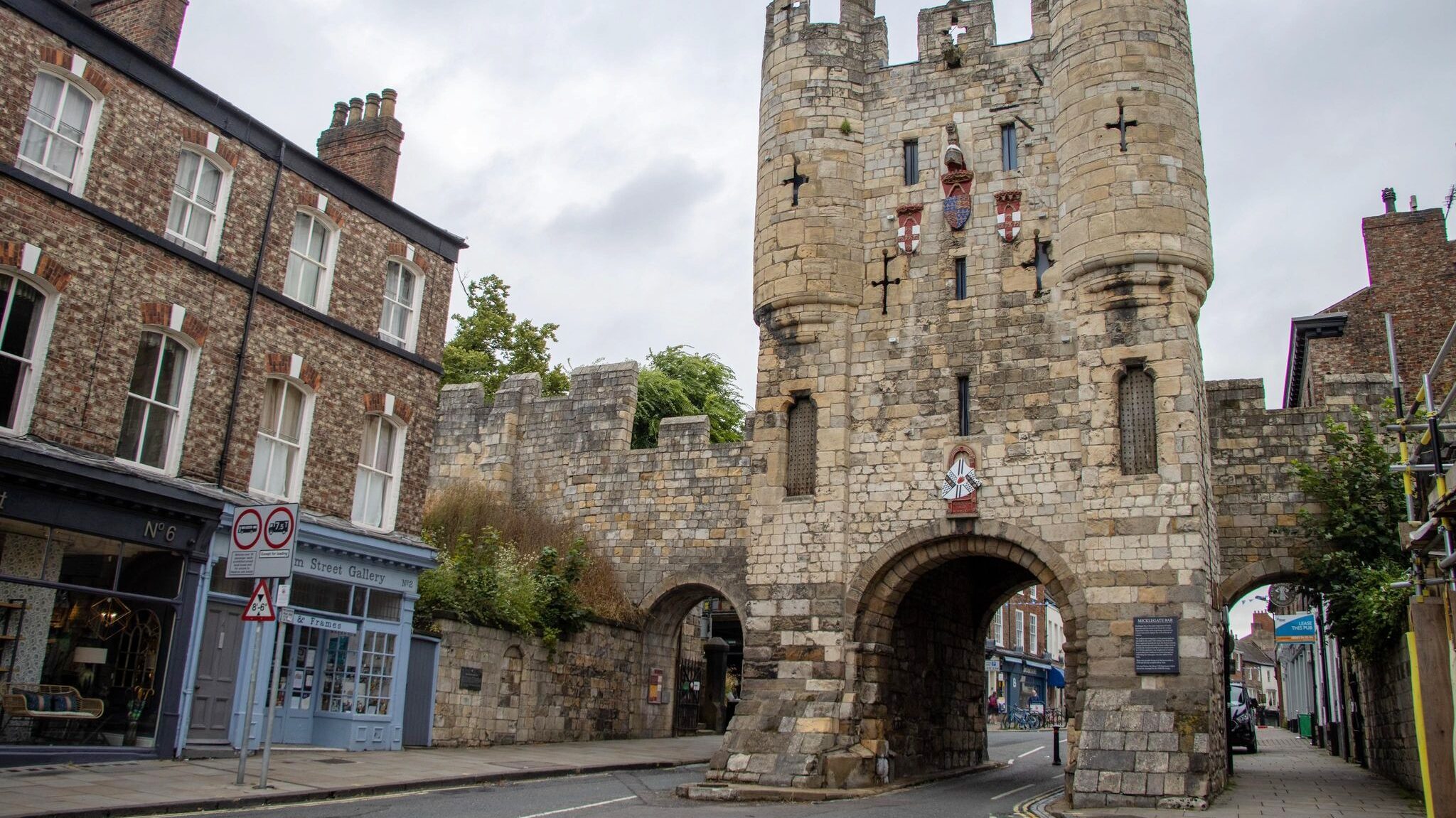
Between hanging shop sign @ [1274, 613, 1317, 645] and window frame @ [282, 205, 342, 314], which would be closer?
window frame @ [282, 205, 342, 314]

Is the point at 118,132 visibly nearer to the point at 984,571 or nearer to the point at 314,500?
the point at 314,500

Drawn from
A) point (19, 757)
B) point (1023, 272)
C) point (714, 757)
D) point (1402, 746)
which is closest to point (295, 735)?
point (19, 757)

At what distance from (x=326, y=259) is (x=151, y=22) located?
3.71 m

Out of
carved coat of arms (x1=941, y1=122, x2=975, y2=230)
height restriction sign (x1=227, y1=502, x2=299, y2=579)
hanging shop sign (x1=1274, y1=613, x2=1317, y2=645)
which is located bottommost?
height restriction sign (x1=227, y1=502, x2=299, y2=579)

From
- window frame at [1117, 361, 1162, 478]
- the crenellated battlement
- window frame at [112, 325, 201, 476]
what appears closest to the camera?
window frame at [112, 325, 201, 476]

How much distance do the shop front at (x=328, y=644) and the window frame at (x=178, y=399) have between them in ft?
3.04

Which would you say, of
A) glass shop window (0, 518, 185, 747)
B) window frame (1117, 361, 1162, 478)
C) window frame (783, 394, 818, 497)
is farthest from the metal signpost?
window frame (1117, 361, 1162, 478)

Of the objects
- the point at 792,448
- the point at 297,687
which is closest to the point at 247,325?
the point at 297,687

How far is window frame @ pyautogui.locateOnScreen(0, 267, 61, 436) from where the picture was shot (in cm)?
1164

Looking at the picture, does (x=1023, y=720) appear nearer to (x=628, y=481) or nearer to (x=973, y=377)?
(x=628, y=481)

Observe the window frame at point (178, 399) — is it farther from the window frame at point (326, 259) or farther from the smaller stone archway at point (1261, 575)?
the smaller stone archway at point (1261, 575)

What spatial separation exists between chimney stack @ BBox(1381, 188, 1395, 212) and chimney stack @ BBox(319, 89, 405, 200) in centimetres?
2418

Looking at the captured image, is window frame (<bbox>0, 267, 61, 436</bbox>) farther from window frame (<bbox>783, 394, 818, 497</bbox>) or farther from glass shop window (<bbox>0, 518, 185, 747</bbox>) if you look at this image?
window frame (<bbox>783, 394, 818, 497</bbox>)

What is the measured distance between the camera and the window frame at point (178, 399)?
42.7 ft
